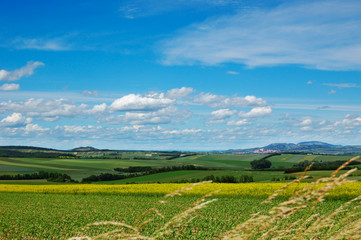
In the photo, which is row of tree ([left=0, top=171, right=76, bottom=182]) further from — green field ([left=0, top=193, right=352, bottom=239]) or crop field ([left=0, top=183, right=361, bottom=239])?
green field ([left=0, top=193, right=352, bottom=239])

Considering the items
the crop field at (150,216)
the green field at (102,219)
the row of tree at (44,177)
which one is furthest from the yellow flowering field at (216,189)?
the row of tree at (44,177)

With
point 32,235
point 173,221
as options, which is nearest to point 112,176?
point 32,235

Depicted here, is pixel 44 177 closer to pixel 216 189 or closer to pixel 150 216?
pixel 216 189

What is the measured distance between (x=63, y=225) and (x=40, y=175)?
65.5 meters

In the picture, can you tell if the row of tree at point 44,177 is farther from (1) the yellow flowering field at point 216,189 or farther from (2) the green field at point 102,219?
(2) the green field at point 102,219

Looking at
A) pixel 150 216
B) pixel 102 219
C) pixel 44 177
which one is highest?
pixel 150 216

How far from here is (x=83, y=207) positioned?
3044 centimetres

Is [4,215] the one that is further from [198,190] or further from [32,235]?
[198,190]

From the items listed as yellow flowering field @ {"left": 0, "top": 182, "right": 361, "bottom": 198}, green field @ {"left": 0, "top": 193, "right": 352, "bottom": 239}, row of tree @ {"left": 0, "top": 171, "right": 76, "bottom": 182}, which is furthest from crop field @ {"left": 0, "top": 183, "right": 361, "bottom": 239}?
row of tree @ {"left": 0, "top": 171, "right": 76, "bottom": 182}

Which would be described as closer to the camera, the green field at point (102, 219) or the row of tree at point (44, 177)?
the green field at point (102, 219)

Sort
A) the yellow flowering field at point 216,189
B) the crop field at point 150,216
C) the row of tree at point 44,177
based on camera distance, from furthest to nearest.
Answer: the row of tree at point 44,177 < the yellow flowering field at point 216,189 < the crop field at point 150,216

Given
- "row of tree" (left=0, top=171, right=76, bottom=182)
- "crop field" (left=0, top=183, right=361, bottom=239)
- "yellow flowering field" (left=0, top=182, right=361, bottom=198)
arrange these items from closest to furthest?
"crop field" (left=0, top=183, right=361, bottom=239) < "yellow flowering field" (left=0, top=182, right=361, bottom=198) < "row of tree" (left=0, top=171, right=76, bottom=182)

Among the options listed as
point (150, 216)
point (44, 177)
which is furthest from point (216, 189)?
point (44, 177)

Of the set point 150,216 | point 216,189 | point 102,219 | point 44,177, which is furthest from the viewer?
point 44,177
